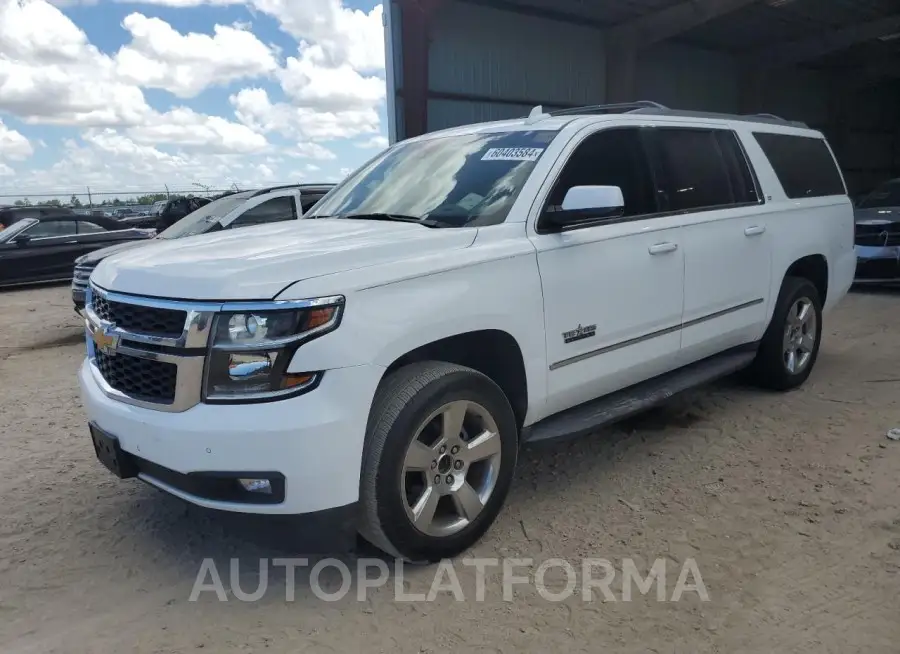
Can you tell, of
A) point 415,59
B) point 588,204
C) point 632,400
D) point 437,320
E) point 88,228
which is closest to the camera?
point 437,320

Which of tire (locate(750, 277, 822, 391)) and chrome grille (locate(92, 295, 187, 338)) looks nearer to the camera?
chrome grille (locate(92, 295, 187, 338))

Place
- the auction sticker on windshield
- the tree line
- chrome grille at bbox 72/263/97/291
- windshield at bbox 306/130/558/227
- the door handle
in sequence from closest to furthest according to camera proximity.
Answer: windshield at bbox 306/130/558/227, the auction sticker on windshield, the door handle, chrome grille at bbox 72/263/97/291, the tree line

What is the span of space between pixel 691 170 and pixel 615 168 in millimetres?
723

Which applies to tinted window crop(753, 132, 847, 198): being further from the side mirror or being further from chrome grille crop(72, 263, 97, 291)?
chrome grille crop(72, 263, 97, 291)

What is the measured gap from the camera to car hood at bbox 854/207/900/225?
947 cm

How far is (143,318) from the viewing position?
9.38 feet

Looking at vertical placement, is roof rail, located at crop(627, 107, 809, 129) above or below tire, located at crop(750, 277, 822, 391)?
above

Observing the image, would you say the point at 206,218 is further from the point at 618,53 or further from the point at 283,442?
the point at 618,53

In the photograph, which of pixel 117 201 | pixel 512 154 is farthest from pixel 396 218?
pixel 117 201

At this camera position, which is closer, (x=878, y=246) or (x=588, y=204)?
(x=588, y=204)

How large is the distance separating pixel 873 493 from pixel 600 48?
56.9ft

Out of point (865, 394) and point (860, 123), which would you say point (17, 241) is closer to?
point (865, 394)

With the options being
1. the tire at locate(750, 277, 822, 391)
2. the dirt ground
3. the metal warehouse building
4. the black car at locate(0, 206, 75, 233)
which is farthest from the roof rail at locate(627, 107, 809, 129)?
the black car at locate(0, 206, 75, 233)

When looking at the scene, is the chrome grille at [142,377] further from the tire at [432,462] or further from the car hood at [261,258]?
the tire at [432,462]
